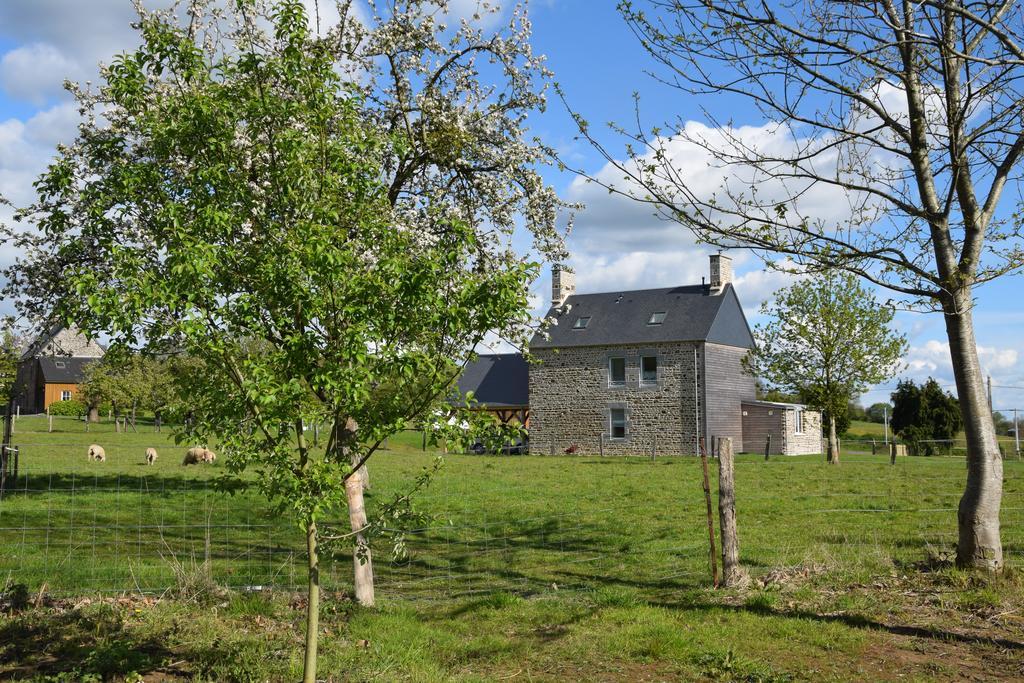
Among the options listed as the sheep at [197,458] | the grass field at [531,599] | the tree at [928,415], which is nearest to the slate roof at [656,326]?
the tree at [928,415]

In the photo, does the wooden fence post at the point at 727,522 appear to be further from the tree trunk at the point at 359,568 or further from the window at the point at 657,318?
the window at the point at 657,318

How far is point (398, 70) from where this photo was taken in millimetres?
14609

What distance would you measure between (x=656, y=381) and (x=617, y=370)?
7.21 ft

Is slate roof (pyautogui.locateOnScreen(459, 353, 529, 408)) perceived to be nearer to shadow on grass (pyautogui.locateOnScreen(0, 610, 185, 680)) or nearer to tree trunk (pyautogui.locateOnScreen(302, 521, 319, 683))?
shadow on grass (pyautogui.locateOnScreen(0, 610, 185, 680))

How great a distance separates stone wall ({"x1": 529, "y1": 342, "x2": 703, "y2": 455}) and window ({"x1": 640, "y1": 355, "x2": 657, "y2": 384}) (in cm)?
22

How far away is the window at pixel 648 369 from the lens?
4144cm

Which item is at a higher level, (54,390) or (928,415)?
(54,390)

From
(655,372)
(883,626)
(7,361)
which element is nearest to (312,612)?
(883,626)

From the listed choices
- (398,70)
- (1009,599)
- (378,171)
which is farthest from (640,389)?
(378,171)

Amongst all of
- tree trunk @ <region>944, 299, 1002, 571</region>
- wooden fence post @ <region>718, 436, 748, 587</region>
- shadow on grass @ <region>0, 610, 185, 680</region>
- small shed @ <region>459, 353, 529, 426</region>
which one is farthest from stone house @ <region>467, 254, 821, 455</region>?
shadow on grass @ <region>0, 610, 185, 680</region>

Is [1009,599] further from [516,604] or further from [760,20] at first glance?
[760,20]

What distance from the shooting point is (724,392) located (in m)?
41.6

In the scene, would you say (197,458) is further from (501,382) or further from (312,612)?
(501,382)

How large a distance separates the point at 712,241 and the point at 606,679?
4.40m
